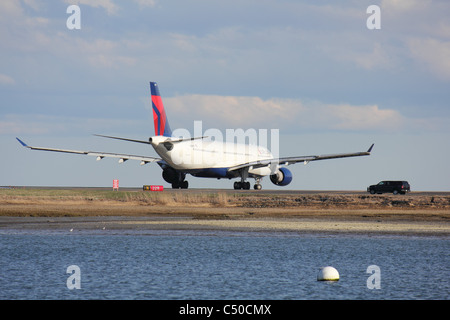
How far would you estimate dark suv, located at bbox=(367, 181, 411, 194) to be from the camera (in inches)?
3706

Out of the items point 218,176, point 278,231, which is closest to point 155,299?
point 278,231

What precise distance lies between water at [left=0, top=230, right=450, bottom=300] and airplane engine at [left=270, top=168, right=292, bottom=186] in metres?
50.8

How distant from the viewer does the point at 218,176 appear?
3474 inches

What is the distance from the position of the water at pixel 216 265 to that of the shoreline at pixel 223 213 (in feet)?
15.7

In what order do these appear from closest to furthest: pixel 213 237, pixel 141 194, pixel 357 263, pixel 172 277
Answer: pixel 172 277 → pixel 357 263 → pixel 213 237 → pixel 141 194

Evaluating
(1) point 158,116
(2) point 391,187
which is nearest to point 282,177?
(2) point 391,187

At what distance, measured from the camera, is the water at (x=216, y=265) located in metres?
22.3

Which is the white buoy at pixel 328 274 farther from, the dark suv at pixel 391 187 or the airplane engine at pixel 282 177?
the dark suv at pixel 391 187

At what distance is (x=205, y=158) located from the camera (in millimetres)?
84125

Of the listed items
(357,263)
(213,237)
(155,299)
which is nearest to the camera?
(155,299)

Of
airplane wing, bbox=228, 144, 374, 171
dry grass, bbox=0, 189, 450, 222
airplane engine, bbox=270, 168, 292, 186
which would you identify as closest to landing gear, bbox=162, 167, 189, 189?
airplane wing, bbox=228, 144, 374, 171

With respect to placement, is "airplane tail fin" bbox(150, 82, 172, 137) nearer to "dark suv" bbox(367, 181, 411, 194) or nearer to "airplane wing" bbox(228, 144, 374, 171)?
"airplane wing" bbox(228, 144, 374, 171)
